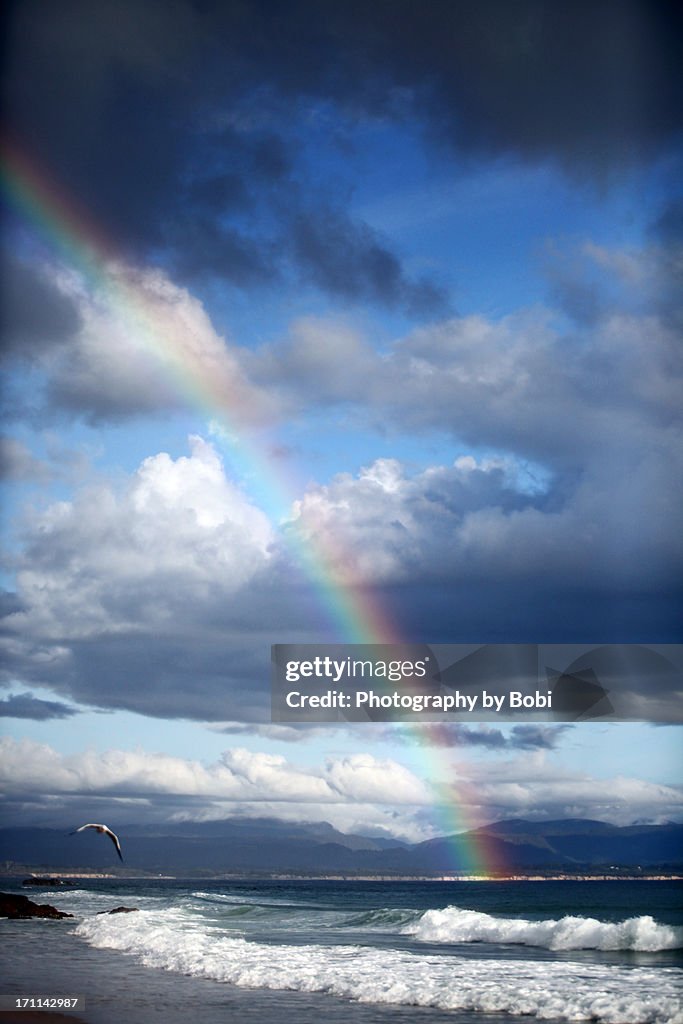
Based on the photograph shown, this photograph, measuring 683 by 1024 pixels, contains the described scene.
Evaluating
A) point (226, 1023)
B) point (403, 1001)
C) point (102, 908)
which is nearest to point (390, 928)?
point (102, 908)

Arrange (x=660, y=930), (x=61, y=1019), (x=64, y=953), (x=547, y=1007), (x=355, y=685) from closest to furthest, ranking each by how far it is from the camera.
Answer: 1. (x=61, y=1019)
2. (x=547, y=1007)
3. (x=64, y=953)
4. (x=355, y=685)
5. (x=660, y=930)

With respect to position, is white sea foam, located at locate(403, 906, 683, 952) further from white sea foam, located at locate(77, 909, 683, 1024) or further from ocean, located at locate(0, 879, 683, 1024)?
white sea foam, located at locate(77, 909, 683, 1024)

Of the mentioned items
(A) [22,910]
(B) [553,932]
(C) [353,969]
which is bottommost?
(B) [553,932]

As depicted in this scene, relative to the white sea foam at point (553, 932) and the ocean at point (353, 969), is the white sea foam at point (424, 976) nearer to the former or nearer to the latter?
the ocean at point (353, 969)

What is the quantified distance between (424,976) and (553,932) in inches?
359

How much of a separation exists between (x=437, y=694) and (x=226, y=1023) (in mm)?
7787

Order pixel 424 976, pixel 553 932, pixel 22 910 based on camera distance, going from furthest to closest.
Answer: pixel 22 910 < pixel 553 932 < pixel 424 976

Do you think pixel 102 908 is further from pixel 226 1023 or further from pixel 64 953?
pixel 226 1023

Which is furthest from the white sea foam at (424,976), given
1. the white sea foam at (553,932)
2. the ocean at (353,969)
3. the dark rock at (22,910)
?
the dark rock at (22,910)

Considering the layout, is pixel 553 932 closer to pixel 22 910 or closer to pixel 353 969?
pixel 353 969

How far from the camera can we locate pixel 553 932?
2011 centimetres

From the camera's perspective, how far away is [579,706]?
2152 cm

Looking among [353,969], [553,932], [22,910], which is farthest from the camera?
[22,910]

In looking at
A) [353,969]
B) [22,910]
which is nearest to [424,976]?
[353,969]
